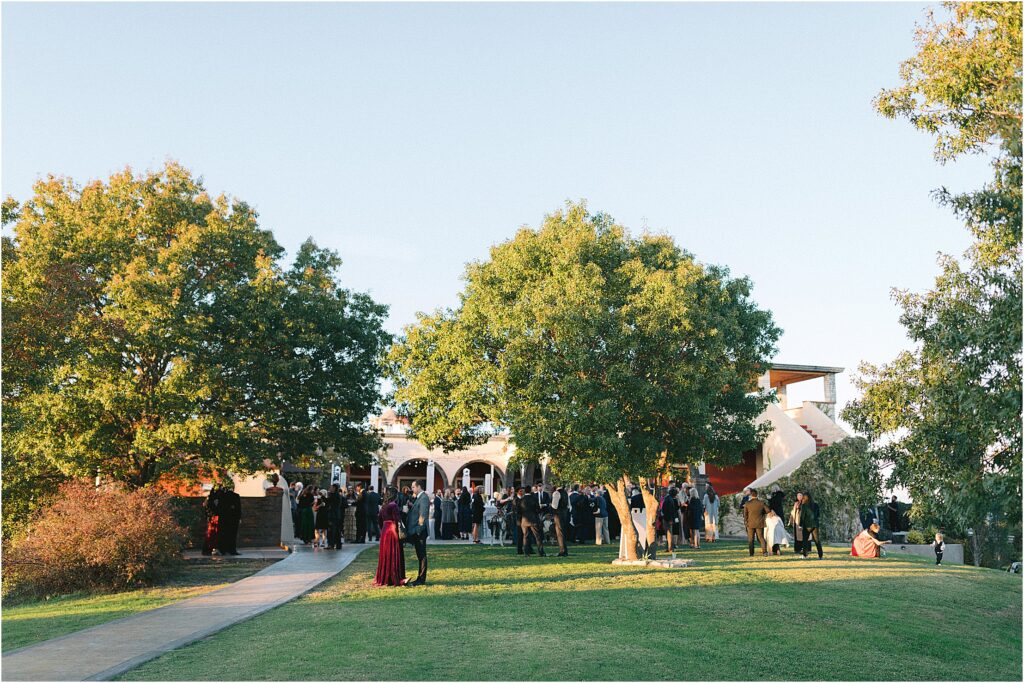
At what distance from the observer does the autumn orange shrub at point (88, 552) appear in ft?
55.2

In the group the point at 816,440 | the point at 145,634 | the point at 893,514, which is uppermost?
the point at 816,440

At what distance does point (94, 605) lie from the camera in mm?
14602

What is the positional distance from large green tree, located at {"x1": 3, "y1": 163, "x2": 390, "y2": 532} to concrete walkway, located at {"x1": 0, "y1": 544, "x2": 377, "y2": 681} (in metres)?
5.65

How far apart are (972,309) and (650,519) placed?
10.4 m

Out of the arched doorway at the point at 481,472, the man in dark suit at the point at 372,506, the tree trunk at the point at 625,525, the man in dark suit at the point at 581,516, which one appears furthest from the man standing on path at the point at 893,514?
the arched doorway at the point at 481,472

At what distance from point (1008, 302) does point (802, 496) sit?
12608 mm

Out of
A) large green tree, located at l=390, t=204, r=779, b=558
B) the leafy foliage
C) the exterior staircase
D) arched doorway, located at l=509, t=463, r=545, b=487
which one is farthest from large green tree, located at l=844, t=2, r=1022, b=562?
arched doorway, located at l=509, t=463, r=545, b=487

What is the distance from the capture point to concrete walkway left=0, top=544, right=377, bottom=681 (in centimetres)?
884

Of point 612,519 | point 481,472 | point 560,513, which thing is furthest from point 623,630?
point 481,472

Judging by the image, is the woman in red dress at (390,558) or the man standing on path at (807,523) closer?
the woman in red dress at (390,558)

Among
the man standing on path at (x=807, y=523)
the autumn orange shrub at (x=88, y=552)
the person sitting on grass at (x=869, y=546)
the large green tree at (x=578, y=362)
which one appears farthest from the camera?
the person sitting on grass at (x=869, y=546)

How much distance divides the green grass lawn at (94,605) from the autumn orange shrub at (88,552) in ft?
1.55

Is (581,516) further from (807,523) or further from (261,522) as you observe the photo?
(261,522)

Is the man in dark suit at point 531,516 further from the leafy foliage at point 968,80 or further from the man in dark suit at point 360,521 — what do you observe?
the leafy foliage at point 968,80
